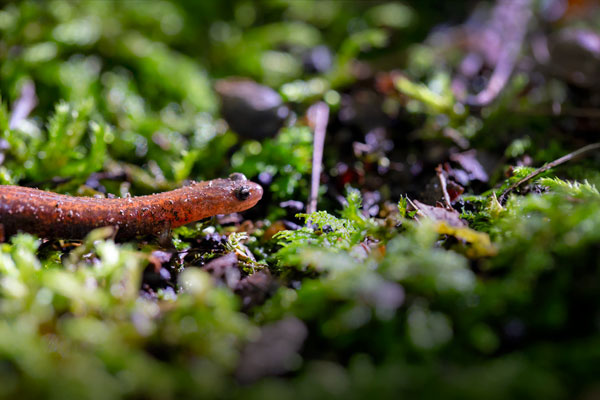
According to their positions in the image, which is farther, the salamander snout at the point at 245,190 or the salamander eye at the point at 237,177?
the salamander eye at the point at 237,177

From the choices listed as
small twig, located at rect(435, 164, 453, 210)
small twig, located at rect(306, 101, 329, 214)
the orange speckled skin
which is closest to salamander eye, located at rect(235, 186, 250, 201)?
the orange speckled skin

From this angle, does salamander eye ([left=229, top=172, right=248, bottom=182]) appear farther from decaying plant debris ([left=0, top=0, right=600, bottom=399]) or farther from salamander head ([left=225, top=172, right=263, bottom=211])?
decaying plant debris ([left=0, top=0, right=600, bottom=399])

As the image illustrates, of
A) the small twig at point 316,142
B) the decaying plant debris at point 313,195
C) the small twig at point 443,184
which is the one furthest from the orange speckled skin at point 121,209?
the small twig at point 443,184

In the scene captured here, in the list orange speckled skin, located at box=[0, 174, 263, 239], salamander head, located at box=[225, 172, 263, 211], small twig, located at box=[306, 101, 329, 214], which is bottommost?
orange speckled skin, located at box=[0, 174, 263, 239]

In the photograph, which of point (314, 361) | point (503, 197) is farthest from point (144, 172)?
point (503, 197)

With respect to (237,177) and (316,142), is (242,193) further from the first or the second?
(316,142)

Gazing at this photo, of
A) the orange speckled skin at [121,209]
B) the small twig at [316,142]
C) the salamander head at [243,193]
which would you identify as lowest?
the orange speckled skin at [121,209]

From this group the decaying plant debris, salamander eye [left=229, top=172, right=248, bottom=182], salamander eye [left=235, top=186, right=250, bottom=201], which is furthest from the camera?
salamander eye [left=229, top=172, right=248, bottom=182]

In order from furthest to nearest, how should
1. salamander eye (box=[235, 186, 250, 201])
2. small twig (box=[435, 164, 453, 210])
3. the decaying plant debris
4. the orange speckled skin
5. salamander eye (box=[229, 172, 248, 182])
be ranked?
salamander eye (box=[229, 172, 248, 182]) → salamander eye (box=[235, 186, 250, 201]) → small twig (box=[435, 164, 453, 210]) → the orange speckled skin → the decaying plant debris

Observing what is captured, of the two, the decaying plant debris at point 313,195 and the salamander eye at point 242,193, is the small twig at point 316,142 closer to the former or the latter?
the decaying plant debris at point 313,195
